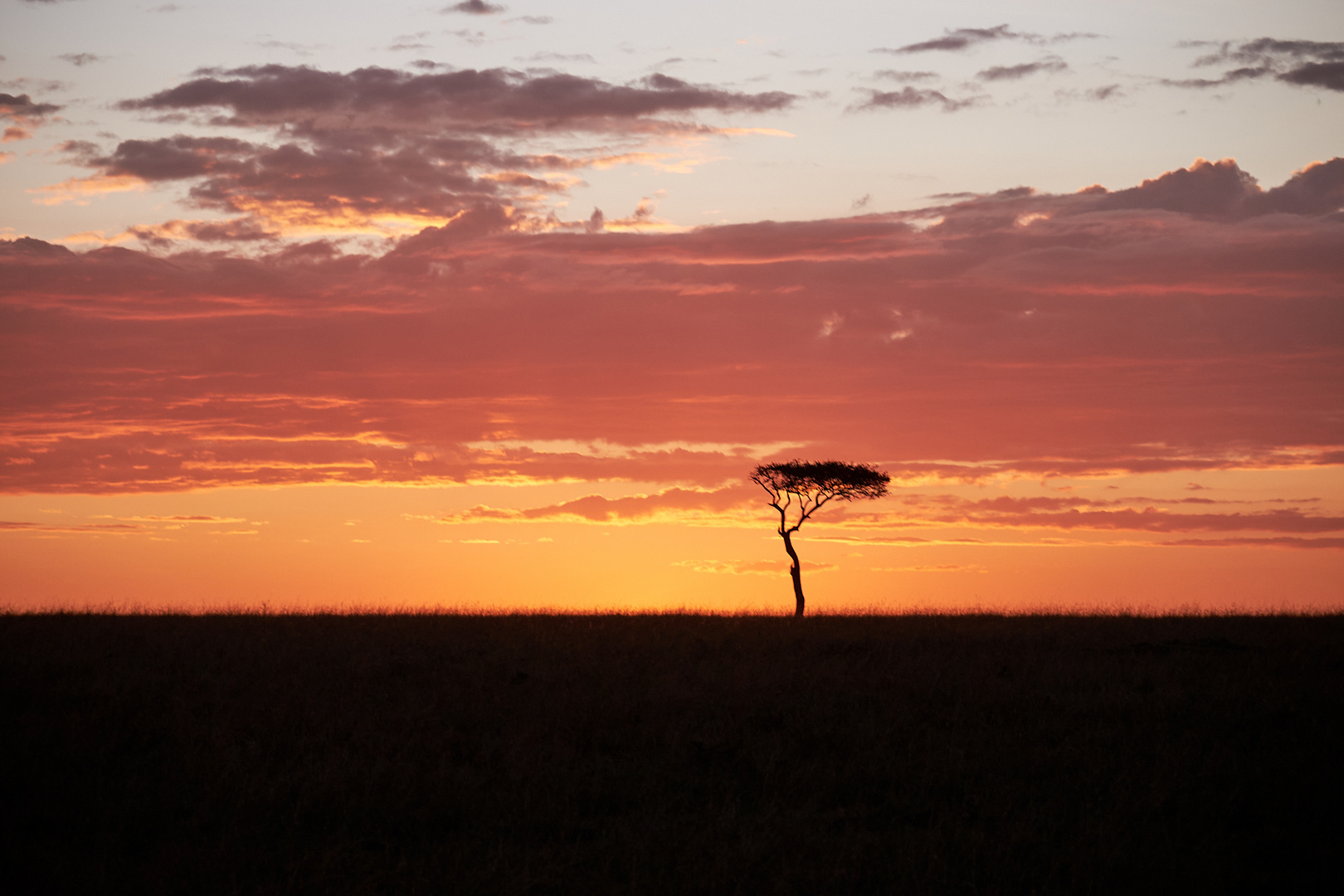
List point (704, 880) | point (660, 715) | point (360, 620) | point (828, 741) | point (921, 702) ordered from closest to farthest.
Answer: point (704, 880) < point (828, 741) < point (660, 715) < point (921, 702) < point (360, 620)

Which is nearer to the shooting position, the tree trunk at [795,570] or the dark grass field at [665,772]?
the dark grass field at [665,772]

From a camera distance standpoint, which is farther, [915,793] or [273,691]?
[273,691]

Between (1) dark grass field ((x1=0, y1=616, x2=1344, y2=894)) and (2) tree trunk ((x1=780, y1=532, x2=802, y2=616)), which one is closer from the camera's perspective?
(1) dark grass field ((x1=0, y1=616, x2=1344, y2=894))

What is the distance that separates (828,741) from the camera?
46.1 feet

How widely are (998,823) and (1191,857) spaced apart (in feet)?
6.38

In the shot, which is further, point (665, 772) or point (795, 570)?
point (795, 570)

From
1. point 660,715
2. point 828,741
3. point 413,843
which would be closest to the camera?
point 413,843

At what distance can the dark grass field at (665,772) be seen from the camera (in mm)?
9977

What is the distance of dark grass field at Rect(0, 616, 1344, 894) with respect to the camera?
9.98 m

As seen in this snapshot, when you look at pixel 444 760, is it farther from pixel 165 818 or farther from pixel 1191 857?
pixel 1191 857

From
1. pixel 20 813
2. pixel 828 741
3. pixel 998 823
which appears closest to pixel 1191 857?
pixel 998 823

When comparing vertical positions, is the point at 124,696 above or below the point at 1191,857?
above

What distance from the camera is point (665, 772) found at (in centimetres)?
1281

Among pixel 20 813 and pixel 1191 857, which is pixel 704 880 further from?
pixel 20 813
